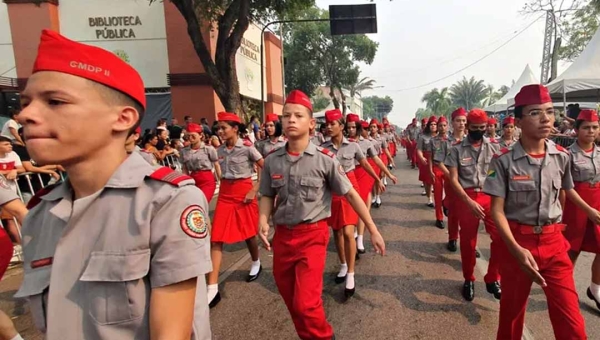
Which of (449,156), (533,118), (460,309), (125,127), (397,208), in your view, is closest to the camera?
(125,127)

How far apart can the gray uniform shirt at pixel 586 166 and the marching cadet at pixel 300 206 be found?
2508 millimetres

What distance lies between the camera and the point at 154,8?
1631 cm

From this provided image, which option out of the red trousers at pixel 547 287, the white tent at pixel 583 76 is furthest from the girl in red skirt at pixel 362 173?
the white tent at pixel 583 76

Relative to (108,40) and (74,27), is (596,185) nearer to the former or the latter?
(108,40)

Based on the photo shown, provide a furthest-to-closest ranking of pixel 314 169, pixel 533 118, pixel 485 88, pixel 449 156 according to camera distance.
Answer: pixel 485 88 → pixel 449 156 → pixel 314 169 → pixel 533 118

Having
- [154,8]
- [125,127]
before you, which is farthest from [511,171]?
[154,8]

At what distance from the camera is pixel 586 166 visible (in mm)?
3656

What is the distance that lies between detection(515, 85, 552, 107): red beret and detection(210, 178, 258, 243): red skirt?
122 inches

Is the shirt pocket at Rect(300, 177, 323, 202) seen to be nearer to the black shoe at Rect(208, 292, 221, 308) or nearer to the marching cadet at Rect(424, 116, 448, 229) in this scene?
the black shoe at Rect(208, 292, 221, 308)

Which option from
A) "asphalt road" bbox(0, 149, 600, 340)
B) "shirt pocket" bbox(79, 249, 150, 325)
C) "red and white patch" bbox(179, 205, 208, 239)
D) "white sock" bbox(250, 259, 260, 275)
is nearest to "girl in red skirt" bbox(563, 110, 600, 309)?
"asphalt road" bbox(0, 149, 600, 340)

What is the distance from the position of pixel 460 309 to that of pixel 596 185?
1896mm

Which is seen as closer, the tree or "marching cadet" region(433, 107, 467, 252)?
"marching cadet" region(433, 107, 467, 252)

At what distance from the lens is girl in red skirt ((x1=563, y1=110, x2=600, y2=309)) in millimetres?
3514

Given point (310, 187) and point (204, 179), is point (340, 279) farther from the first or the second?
point (204, 179)
